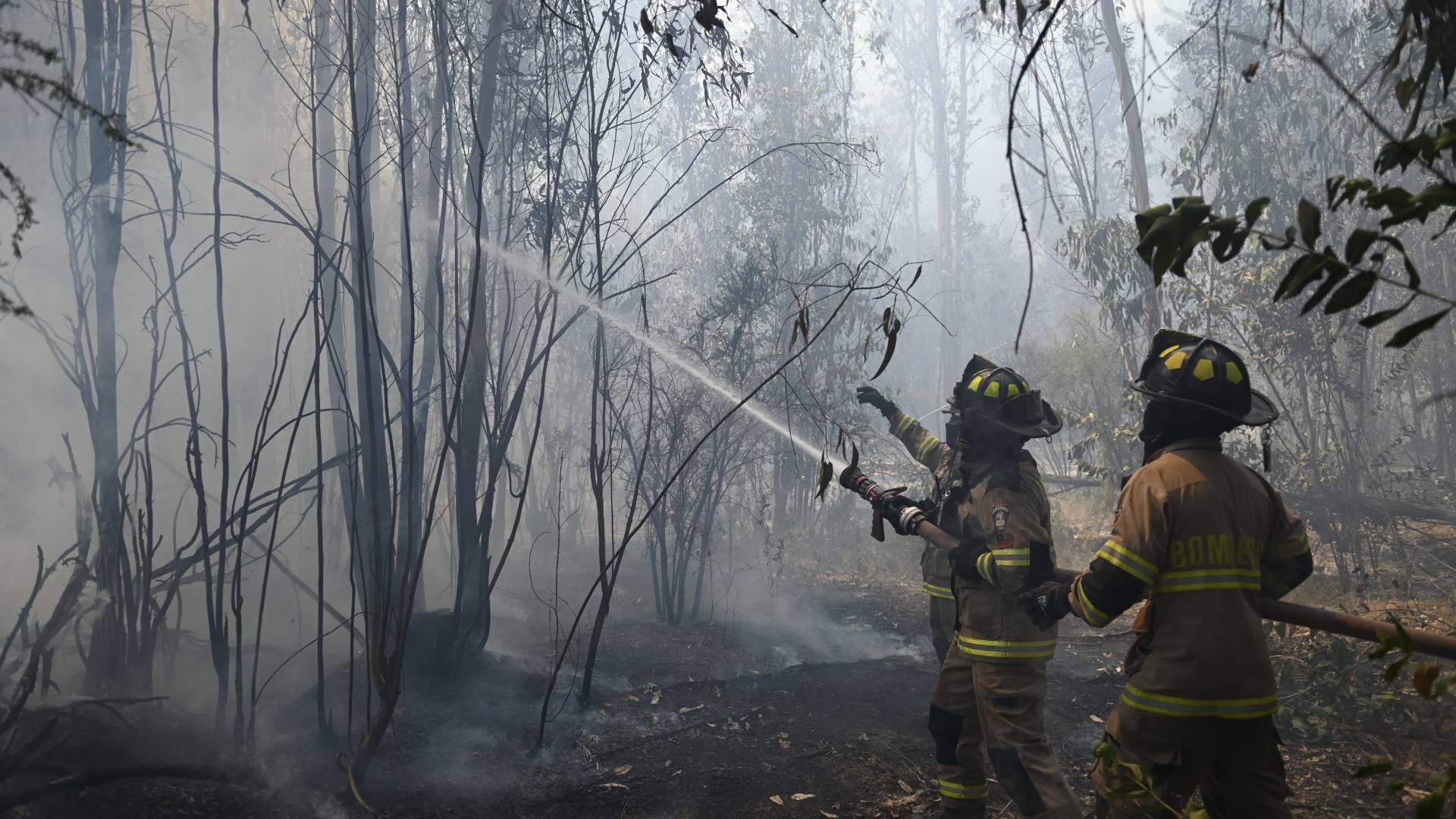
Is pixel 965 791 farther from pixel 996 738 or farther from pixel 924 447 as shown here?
pixel 924 447

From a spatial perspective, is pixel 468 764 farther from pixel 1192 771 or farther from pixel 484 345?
pixel 1192 771

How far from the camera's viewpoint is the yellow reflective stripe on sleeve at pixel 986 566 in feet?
10.3

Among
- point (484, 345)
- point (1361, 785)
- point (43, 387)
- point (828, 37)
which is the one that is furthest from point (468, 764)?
point (828, 37)

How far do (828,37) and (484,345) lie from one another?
55.6 ft

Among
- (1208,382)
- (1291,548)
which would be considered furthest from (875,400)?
(1291,548)

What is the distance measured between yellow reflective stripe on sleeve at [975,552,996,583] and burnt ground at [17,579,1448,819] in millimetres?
1259

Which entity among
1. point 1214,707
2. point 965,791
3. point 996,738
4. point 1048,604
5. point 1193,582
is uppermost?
point 1193,582

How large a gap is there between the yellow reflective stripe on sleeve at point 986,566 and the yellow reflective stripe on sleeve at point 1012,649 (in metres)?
0.24

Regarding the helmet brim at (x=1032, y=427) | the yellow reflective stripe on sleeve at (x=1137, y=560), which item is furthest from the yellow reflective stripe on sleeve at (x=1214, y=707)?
the helmet brim at (x=1032, y=427)

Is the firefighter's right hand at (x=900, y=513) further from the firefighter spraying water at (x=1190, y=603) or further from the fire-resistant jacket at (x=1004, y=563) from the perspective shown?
the firefighter spraying water at (x=1190, y=603)

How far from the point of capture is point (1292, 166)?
1057 cm

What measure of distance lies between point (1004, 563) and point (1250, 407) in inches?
39.0

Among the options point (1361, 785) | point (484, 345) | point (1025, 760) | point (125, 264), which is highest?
point (125, 264)

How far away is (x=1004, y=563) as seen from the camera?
312 centimetres
